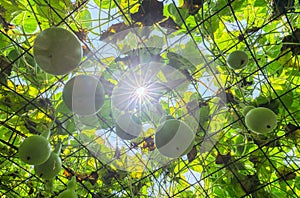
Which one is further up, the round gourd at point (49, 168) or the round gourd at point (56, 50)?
the round gourd at point (56, 50)

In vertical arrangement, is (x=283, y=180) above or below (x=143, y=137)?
below

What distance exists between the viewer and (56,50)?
2.33 ft

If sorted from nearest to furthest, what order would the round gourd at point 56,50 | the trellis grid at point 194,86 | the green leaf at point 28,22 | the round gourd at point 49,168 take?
1. the round gourd at point 56,50
2. the round gourd at point 49,168
3. the trellis grid at point 194,86
4. the green leaf at point 28,22

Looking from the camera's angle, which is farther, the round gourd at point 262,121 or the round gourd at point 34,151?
the round gourd at point 262,121

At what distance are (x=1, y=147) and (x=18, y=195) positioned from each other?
224 mm

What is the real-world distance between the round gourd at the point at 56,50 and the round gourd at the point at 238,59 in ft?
1.34

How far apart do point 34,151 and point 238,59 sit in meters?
0.54

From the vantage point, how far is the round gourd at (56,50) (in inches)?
28.0

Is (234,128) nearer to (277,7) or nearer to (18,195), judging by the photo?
(277,7)

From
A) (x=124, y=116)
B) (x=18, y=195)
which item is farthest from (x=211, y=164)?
(x=18, y=195)

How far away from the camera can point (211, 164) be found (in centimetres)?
126

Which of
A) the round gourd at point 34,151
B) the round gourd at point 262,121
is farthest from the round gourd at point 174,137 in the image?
the round gourd at point 34,151

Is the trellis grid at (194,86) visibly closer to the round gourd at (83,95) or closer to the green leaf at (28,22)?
the green leaf at (28,22)

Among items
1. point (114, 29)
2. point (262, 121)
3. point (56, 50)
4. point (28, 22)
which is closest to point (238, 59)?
point (262, 121)
